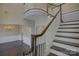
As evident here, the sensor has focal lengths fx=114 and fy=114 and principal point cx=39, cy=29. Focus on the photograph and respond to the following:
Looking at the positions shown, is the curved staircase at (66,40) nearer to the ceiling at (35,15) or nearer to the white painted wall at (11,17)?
the ceiling at (35,15)

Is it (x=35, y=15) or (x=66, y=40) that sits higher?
(x=35, y=15)

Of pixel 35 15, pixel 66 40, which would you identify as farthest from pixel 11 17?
pixel 66 40

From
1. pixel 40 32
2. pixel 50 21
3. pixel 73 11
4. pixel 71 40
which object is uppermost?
pixel 73 11

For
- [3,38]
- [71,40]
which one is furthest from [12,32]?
[71,40]

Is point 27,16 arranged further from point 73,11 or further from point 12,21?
point 73,11

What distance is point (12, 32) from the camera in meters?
1.94

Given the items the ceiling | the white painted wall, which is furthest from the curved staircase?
the white painted wall

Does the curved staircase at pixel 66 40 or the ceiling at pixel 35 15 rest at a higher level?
the ceiling at pixel 35 15

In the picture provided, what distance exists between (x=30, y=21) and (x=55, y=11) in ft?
1.52

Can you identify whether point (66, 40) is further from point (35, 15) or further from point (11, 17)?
point (11, 17)

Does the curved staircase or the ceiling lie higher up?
the ceiling

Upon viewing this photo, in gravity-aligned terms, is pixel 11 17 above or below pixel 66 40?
above

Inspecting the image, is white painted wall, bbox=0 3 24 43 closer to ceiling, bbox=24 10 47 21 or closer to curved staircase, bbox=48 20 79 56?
ceiling, bbox=24 10 47 21

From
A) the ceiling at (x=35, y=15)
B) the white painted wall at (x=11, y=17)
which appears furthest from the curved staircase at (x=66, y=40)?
the white painted wall at (x=11, y=17)
